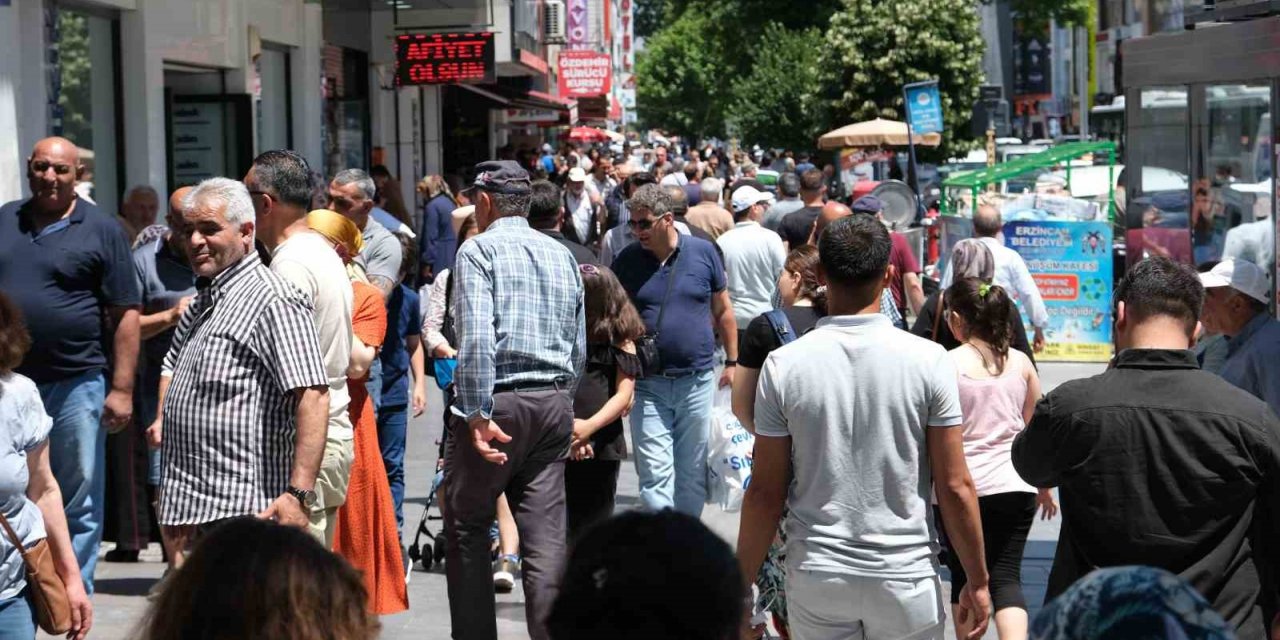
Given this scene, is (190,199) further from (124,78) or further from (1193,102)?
(124,78)

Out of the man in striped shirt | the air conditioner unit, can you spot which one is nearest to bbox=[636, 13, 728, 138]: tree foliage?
the air conditioner unit

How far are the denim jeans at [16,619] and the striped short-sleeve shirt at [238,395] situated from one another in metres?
0.61

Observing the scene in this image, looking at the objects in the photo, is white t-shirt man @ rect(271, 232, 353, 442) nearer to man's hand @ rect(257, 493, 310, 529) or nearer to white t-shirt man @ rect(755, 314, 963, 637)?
man's hand @ rect(257, 493, 310, 529)

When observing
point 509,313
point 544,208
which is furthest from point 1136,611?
point 544,208

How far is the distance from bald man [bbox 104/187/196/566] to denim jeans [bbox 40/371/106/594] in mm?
838

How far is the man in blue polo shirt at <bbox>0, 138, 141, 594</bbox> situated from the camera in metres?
7.02

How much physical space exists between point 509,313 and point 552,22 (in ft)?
114

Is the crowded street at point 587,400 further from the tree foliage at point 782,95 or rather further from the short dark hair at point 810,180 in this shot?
the tree foliage at point 782,95

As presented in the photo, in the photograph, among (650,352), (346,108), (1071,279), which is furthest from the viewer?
(346,108)

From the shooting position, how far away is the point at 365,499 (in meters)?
6.60

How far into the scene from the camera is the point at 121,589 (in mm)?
8117

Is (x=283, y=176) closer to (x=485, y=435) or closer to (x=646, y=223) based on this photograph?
(x=485, y=435)

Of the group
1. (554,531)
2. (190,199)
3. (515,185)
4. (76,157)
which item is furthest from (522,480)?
(76,157)

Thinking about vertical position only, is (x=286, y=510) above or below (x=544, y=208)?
below
